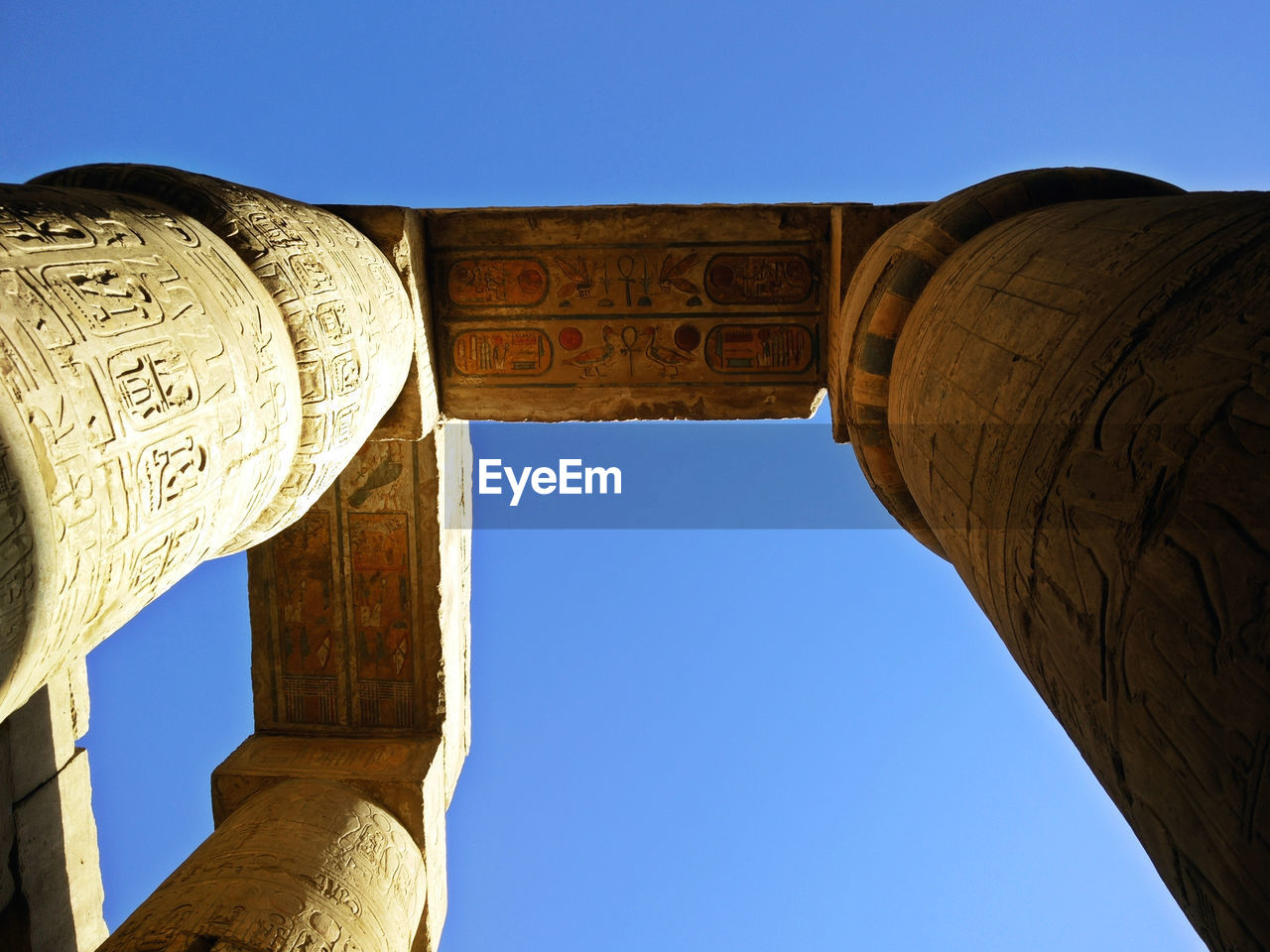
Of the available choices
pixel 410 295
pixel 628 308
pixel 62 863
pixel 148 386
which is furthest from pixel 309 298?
pixel 62 863

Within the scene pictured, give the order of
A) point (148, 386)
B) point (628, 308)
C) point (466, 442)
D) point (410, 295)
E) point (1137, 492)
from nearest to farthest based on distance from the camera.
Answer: point (1137, 492) < point (148, 386) < point (410, 295) < point (628, 308) < point (466, 442)

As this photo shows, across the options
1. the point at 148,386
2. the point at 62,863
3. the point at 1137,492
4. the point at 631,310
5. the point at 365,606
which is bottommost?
the point at 62,863

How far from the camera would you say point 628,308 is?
451cm

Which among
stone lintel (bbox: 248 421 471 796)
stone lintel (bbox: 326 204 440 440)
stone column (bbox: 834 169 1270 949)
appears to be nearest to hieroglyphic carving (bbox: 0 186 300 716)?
stone lintel (bbox: 326 204 440 440)

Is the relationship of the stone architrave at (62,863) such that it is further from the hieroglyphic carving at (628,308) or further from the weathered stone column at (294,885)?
the hieroglyphic carving at (628,308)

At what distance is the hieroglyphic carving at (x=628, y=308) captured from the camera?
14.3 ft

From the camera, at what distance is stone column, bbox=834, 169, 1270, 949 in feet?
3.75

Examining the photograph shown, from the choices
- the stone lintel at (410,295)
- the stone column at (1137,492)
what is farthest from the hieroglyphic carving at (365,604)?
the stone column at (1137,492)

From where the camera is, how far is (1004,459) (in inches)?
75.7

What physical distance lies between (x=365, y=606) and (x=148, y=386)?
3251 millimetres

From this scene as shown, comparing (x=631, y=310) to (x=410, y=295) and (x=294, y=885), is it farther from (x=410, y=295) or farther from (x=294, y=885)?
(x=294, y=885)

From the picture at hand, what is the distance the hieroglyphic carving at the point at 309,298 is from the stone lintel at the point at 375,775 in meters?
2.16

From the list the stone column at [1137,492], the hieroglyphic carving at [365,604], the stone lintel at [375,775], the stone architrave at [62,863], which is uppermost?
the stone column at [1137,492]

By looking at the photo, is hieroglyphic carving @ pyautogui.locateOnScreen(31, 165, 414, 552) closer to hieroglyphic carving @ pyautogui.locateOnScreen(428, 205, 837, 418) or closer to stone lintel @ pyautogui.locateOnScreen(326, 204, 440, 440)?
stone lintel @ pyautogui.locateOnScreen(326, 204, 440, 440)
